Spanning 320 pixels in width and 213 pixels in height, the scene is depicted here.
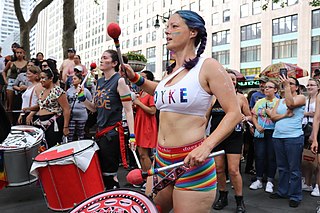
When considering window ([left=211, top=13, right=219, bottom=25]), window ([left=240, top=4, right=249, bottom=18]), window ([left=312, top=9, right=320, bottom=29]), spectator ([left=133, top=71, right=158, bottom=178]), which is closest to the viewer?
spectator ([left=133, top=71, right=158, bottom=178])

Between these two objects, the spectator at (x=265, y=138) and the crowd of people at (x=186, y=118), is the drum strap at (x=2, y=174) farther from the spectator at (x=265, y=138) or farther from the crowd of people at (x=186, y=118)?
the spectator at (x=265, y=138)

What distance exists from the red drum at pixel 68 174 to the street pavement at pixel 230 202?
908mm

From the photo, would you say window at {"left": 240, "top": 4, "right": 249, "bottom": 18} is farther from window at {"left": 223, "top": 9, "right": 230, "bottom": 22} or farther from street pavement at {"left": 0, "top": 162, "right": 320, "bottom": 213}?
street pavement at {"left": 0, "top": 162, "right": 320, "bottom": 213}

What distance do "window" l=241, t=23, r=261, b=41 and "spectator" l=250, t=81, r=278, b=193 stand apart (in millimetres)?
34802

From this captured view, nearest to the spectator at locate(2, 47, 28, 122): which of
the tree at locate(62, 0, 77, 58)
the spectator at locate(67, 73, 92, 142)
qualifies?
the tree at locate(62, 0, 77, 58)

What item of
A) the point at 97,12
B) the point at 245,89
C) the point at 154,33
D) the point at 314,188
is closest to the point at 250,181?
the point at 314,188

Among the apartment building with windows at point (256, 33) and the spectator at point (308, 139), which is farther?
the apartment building with windows at point (256, 33)

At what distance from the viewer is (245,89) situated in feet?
79.4

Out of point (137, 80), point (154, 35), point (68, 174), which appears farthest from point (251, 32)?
point (137, 80)

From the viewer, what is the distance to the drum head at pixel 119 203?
79.3 inches

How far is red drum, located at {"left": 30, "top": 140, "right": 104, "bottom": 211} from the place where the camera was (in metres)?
3.48

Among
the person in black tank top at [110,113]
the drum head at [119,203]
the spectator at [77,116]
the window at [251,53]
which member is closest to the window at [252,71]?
the window at [251,53]

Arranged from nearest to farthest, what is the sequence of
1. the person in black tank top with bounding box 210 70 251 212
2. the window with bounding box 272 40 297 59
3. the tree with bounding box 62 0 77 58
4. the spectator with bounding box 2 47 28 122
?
the person in black tank top with bounding box 210 70 251 212 → the spectator with bounding box 2 47 28 122 → the tree with bounding box 62 0 77 58 → the window with bounding box 272 40 297 59

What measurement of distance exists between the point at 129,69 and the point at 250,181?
4517 millimetres
